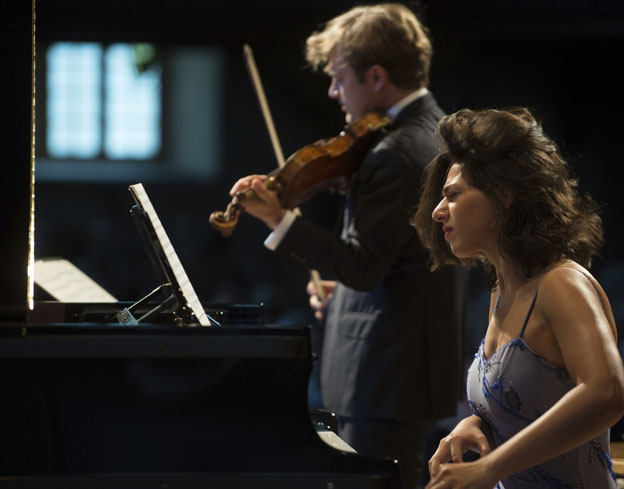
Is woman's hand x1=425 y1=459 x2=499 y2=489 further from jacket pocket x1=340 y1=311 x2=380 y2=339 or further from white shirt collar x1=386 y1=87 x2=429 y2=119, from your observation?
white shirt collar x1=386 y1=87 x2=429 y2=119

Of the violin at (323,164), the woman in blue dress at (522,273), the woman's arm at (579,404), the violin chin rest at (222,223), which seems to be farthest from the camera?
the violin at (323,164)

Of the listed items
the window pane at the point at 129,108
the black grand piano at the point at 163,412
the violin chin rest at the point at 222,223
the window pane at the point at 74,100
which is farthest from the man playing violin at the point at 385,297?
the window pane at the point at 74,100

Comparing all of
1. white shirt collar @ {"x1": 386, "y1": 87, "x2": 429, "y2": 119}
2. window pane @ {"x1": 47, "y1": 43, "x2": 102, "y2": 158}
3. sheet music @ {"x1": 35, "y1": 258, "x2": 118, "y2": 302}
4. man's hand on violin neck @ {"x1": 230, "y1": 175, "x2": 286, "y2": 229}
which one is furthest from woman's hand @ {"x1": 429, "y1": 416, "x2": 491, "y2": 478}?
window pane @ {"x1": 47, "y1": 43, "x2": 102, "y2": 158}

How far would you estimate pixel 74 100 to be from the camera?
12617mm

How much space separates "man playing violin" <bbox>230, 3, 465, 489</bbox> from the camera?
275 centimetres

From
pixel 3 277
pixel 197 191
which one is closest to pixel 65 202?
pixel 197 191

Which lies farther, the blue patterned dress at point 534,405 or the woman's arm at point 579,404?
the blue patterned dress at point 534,405

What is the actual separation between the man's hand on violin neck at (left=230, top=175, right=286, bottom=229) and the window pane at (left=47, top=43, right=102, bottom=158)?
10096 mm

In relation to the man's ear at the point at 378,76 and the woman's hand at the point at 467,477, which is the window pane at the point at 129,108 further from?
the woman's hand at the point at 467,477

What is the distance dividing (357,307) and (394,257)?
0.74 feet

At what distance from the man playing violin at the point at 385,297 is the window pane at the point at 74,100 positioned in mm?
10106

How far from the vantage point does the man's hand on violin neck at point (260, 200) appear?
279 centimetres

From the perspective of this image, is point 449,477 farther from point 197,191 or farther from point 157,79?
point 157,79

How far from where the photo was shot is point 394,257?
277cm
